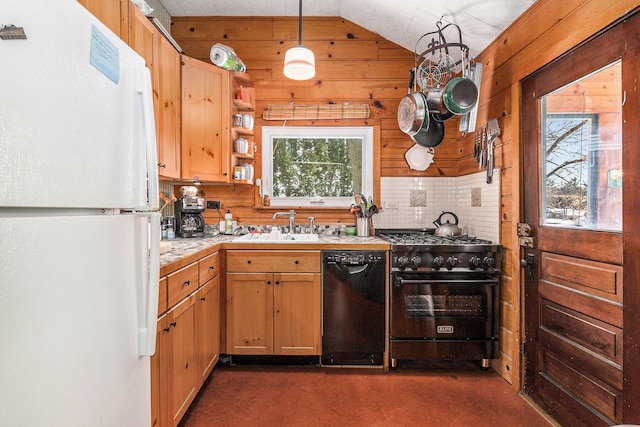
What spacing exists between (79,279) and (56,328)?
0.41 feet

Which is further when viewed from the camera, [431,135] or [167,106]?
[431,135]

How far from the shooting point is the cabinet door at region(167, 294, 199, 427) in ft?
5.17

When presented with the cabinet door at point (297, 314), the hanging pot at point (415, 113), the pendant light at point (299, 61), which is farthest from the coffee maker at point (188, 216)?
the hanging pot at point (415, 113)

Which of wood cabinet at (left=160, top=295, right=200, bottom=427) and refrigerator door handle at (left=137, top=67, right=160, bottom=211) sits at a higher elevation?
refrigerator door handle at (left=137, top=67, right=160, bottom=211)

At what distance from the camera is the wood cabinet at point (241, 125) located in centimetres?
278

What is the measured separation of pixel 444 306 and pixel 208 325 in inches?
65.1

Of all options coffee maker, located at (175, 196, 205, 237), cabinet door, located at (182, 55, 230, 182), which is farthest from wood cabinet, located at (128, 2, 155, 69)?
coffee maker, located at (175, 196, 205, 237)

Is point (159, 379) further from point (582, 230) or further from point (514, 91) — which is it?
point (514, 91)

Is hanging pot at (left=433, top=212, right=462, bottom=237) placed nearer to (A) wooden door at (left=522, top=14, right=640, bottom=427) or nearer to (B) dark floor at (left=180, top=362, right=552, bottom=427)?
(A) wooden door at (left=522, top=14, right=640, bottom=427)

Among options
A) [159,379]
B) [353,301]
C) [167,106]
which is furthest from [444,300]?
[167,106]

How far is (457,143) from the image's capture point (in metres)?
3.09

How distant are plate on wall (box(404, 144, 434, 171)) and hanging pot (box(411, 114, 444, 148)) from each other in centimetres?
30

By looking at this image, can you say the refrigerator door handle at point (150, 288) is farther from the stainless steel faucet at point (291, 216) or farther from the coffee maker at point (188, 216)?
the stainless steel faucet at point (291, 216)

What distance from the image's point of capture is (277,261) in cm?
245
